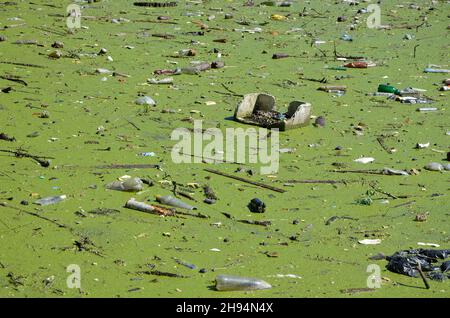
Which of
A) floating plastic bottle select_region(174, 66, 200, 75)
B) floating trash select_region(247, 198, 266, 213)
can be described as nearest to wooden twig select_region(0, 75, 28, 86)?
floating plastic bottle select_region(174, 66, 200, 75)

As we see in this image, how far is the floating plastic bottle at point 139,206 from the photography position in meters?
5.13

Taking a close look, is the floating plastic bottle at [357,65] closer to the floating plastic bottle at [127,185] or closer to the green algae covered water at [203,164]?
the green algae covered water at [203,164]

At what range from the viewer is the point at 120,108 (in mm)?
7230

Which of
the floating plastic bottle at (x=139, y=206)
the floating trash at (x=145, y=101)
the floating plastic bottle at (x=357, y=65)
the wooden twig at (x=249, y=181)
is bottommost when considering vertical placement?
the wooden twig at (x=249, y=181)

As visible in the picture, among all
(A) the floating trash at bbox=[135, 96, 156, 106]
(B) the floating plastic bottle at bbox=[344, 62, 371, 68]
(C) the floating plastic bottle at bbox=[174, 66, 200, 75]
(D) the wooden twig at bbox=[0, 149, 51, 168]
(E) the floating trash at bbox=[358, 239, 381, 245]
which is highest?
(C) the floating plastic bottle at bbox=[174, 66, 200, 75]

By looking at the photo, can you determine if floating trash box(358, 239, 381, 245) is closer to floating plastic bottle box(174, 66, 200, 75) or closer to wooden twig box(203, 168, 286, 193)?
wooden twig box(203, 168, 286, 193)

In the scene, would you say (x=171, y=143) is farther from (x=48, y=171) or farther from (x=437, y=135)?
(x=437, y=135)

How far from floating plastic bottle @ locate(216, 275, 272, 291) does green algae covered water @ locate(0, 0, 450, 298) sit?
46 mm

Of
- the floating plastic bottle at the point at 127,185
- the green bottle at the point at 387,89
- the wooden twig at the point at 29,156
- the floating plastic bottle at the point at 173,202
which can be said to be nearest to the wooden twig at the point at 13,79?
the wooden twig at the point at 29,156

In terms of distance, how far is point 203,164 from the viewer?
6051 mm

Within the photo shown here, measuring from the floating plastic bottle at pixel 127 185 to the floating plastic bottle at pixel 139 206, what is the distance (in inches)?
9.6

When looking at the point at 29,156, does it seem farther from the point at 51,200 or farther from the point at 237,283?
the point at 237,283

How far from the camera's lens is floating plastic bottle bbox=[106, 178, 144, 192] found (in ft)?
17.8
